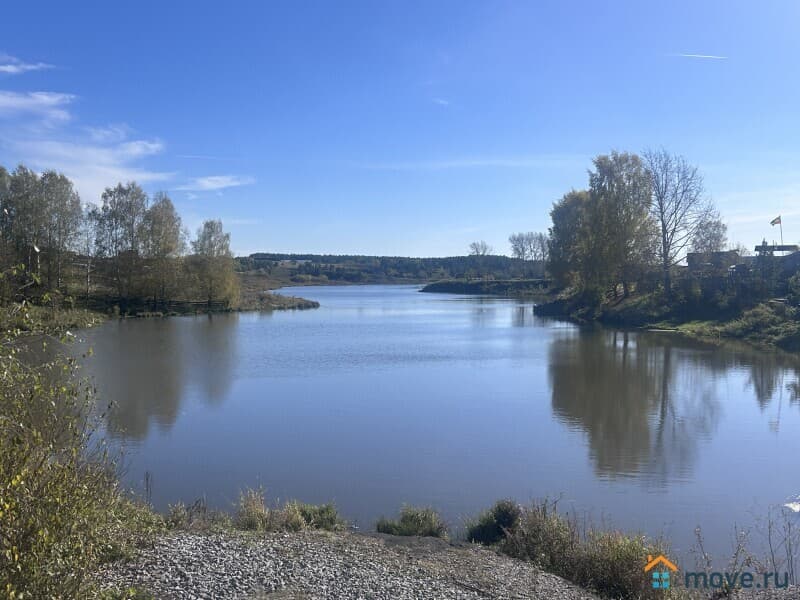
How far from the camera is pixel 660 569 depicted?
523 cm

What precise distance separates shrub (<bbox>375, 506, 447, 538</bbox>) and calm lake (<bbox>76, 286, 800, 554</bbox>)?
42 centimetres

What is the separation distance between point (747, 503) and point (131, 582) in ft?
22.7

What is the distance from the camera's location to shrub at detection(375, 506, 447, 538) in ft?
21.4

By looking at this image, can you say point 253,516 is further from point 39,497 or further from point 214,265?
point 214,265

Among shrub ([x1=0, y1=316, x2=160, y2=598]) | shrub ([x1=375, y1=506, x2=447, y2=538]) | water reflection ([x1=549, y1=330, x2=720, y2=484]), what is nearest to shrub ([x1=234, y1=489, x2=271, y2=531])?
shrub ([x1=375, y1=506, x2=447, y2=538])

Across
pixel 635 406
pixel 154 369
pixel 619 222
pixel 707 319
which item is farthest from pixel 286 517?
pixel 619 222

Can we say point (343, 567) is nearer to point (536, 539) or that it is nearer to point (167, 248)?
point (536, 539)

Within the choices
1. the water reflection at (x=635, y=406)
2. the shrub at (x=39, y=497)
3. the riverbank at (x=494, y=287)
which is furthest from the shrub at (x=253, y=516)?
the riverbank at (x=494, y=287)

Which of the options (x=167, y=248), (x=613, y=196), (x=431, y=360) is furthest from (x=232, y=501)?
(x=167, y=248)

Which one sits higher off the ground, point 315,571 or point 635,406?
point 315,571

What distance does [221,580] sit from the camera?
4352mm

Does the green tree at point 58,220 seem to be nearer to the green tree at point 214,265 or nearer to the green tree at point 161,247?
the green tree at point 161,247

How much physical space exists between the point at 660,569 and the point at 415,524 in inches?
92.8

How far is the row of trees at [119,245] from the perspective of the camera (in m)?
30.6
